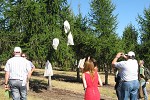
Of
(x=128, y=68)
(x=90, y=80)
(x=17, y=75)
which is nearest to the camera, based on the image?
(x=90, y=80)

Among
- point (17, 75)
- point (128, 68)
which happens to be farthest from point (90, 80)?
point (17, 75)

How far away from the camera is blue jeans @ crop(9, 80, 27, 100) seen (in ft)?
30.9

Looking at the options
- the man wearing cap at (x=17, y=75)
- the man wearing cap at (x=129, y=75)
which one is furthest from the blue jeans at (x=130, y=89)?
the man wearing cap at (x=17, y=75)

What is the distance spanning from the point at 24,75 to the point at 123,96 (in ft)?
10.2

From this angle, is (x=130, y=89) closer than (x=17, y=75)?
No

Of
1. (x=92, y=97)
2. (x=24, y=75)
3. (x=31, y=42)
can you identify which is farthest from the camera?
(x=31, y=42)

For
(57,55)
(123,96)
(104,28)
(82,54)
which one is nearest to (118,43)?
(104,28)

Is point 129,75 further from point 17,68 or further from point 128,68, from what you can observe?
point 17,68

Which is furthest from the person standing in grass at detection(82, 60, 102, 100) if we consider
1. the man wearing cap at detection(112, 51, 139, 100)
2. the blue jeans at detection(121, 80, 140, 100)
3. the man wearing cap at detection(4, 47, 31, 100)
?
the man wearing cap at detection(4, 47, 31, 100)

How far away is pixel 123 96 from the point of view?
10391 mm

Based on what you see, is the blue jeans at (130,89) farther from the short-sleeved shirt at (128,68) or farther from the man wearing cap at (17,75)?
the man wearing cap at (17,75)

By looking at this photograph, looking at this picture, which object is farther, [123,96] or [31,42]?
[31,42]

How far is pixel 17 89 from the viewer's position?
374 inches

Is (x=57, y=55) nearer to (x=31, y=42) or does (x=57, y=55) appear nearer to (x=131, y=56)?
(x=31, y=42)
